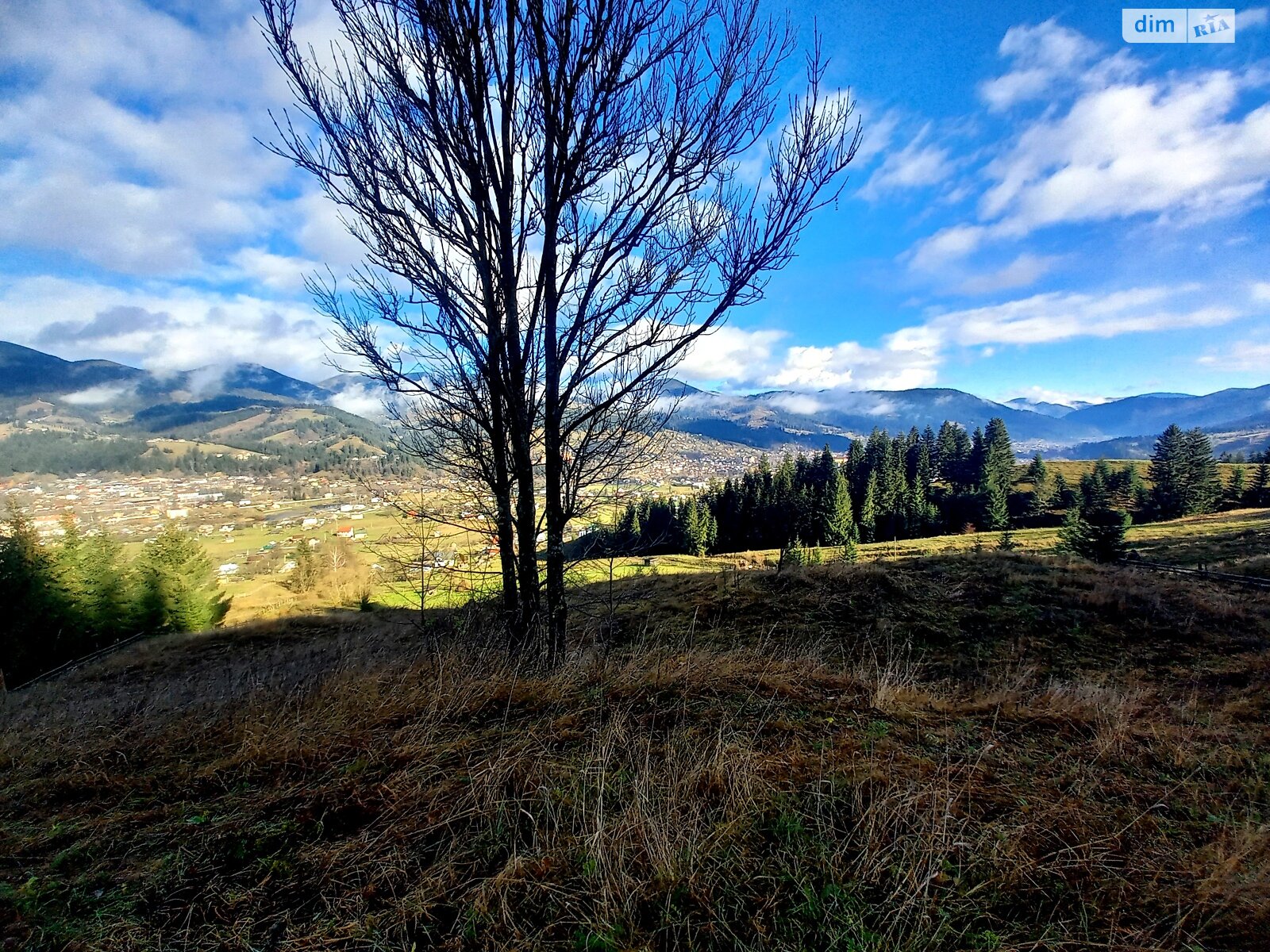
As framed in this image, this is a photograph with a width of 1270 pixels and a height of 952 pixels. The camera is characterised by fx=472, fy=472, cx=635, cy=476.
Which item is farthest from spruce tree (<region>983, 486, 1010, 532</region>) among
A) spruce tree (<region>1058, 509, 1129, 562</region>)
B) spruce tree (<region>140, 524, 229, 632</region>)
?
spruce tree (<region>140, 524, 229, 632</region>)

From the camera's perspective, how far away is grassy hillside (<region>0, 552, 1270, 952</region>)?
5.57ft

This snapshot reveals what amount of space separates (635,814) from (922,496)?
55936mm

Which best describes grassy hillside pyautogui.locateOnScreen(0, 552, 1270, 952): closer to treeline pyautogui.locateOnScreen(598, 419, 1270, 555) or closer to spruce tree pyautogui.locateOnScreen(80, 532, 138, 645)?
spruce tree pyautogui.locateOnScreen(80, 532, 138, 645)

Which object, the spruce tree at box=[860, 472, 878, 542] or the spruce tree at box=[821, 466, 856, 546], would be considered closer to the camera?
the spruce tree at box=[821, 466, 856, 546]

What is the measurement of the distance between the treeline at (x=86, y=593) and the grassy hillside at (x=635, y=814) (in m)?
23.0

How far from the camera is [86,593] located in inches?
808

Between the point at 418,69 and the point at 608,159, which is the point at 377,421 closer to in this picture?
the point at 418,69

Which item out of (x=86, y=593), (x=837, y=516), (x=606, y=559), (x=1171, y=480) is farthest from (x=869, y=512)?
(x=86, y=593)

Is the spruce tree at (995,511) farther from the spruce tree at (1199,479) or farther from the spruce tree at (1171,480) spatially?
the spruce tree at (1199,479)

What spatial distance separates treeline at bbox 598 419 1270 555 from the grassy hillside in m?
37.6

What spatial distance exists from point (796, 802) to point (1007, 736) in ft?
6.30

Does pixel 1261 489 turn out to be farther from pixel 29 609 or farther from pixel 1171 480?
pixel 29 609

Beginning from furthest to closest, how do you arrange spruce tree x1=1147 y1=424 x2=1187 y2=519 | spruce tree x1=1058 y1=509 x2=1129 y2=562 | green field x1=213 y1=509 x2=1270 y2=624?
spruce tree x1=1147 y1=424 x2=1187 y2=519 → spruce tree x1=1058 y1=509 x2=1129 y2=562 → green field x1=213 y1=509 x2=1270 y2=624

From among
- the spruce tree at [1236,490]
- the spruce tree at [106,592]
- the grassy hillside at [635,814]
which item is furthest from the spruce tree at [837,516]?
the spruce tree at [106,592]
